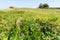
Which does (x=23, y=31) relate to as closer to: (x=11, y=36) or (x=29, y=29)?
(x=29, y=29)

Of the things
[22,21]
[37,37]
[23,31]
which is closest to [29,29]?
[23,31]

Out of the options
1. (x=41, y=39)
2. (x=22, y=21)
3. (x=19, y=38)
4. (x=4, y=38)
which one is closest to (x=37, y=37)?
(x=41, y=39)

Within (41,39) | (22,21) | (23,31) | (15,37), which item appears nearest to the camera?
(15,37)

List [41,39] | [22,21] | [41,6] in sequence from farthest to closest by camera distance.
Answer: [41,6] < [22,21] < [41,39]

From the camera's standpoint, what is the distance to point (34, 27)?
17.6 feet

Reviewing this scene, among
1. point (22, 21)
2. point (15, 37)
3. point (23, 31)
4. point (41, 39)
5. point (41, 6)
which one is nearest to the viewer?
point (15, 37)

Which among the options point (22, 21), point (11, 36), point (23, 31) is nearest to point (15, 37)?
point (11, 36)

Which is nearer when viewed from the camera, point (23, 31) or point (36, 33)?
point (36, 33)

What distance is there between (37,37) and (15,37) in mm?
527

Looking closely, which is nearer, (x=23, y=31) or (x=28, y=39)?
(x=28, y=39)

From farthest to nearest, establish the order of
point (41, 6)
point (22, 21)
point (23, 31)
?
point (41, 6)
point (22, 21)
point (23, 31)

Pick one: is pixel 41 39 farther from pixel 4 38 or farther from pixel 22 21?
pixel 22 21

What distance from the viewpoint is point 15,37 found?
4.53 m

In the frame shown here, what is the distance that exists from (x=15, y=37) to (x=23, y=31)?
0.72 m
